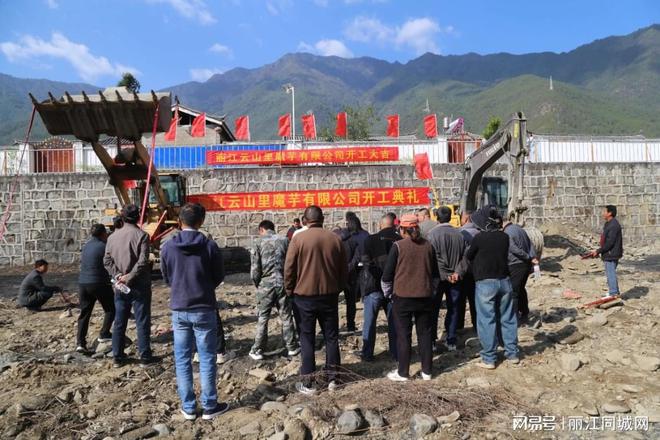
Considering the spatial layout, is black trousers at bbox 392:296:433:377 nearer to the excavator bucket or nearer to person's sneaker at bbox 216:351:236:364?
person's sneaker at bbox 216:351:236:364

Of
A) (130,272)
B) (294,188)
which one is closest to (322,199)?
(294,188)

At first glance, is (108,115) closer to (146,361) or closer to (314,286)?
(146,361)

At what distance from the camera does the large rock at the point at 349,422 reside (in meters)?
3.64

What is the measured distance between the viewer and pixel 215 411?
396cm

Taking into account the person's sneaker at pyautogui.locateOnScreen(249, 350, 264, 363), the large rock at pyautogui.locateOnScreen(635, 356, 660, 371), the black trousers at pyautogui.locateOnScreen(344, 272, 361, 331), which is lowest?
the large rock at pyautogui.locateOnScreen(635, 356, 660, 371)

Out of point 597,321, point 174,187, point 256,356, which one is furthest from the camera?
point 174,187

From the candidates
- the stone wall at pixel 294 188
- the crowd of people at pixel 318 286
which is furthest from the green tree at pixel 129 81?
the crowd of people at pixel 318 286

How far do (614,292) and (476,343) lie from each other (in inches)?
127

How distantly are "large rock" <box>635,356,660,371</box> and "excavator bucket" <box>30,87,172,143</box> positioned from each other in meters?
7.36

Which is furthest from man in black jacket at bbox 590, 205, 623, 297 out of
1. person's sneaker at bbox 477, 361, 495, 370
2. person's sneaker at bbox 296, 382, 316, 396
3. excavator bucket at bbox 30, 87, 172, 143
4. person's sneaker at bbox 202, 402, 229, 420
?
excavator bucket at bbox 30, 87, 172, 143

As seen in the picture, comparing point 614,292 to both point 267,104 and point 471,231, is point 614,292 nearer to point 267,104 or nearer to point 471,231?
point 471,231

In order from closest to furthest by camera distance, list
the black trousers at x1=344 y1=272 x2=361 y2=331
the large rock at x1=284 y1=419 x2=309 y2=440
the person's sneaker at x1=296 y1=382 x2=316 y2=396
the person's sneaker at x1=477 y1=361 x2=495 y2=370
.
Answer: the large rock at x1=284 y1=419 x2=309 y2=440 → the person's sneaker at x1=296 y1=382 x2=316 y2=396 → the person's sneaker at x1=477 y1=361 x2=495 y2=370 → the black trousers at x1=344 y1=272 x2=361 y2=331

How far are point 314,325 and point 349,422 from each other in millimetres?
1007

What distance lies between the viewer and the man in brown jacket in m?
4.32
